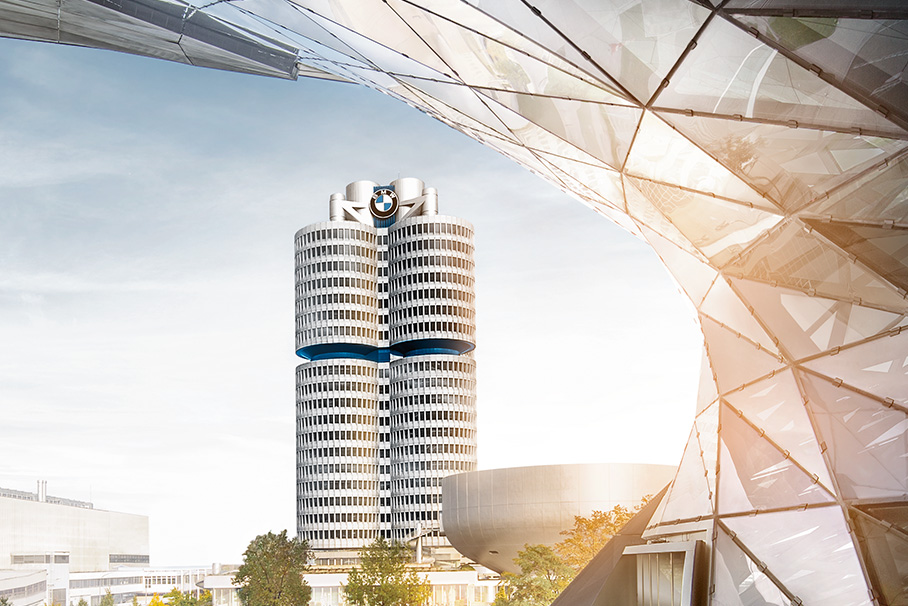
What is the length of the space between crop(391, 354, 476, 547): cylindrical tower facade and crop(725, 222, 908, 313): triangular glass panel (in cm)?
14121

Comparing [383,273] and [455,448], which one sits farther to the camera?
[383,273]

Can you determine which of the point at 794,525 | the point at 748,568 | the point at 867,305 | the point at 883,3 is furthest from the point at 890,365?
the point at 883,3

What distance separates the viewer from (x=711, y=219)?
56.0 ft

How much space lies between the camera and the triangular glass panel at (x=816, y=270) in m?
14.7

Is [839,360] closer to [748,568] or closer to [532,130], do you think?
[748,568]

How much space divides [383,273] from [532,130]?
6031 inches

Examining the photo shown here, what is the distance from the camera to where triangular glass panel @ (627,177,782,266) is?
16.1m

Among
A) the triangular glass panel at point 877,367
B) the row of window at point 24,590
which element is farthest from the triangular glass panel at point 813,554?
the row of window at point 24,590

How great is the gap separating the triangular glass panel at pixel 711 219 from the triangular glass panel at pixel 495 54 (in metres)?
2.87

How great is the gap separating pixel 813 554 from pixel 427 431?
144 meters

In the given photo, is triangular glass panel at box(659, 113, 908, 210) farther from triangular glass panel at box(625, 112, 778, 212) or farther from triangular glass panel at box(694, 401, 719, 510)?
triangular glass panel at box(694, 401, 719, 510)

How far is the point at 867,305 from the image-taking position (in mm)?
15141

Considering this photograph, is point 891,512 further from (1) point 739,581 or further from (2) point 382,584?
(2) point 382,584

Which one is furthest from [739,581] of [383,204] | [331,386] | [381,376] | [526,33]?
[383,204]
